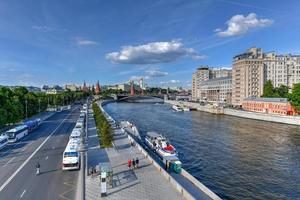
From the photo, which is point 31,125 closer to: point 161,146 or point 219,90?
point 161,146

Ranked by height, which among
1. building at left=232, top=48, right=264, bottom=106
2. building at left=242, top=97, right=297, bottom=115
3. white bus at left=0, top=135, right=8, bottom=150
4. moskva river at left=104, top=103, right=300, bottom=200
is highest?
building at left=232, top=48, right=264, bottom=106

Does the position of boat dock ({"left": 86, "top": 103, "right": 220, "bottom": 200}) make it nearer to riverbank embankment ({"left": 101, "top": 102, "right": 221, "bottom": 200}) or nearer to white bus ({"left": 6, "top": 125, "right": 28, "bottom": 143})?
riverbank embankment ({"left": 101, "top": 102, "right": 221, "bottom": 200})

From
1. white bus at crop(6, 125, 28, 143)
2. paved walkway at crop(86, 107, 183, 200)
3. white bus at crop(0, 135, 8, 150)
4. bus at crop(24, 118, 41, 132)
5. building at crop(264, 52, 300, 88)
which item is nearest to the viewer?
paved walkway at crop(86, 107, 183, 200)

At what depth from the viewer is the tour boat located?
128 ft

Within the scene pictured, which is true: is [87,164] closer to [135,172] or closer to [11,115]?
[135,172]

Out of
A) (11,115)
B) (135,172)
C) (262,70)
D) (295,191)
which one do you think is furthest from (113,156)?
(262,70)

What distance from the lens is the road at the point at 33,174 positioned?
22.4m

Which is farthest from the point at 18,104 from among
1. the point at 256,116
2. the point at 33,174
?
the point at 256,116

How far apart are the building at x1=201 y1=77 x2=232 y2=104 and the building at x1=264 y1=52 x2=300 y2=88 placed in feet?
93.2

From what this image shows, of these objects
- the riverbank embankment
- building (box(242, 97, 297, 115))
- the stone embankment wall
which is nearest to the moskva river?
the riverbank embankment

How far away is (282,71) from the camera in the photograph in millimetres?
132250

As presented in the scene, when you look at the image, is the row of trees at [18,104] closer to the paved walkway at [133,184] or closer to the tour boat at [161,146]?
the tour boat at [161,146]

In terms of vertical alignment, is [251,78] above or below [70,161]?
above

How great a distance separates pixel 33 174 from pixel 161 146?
63.8ft
